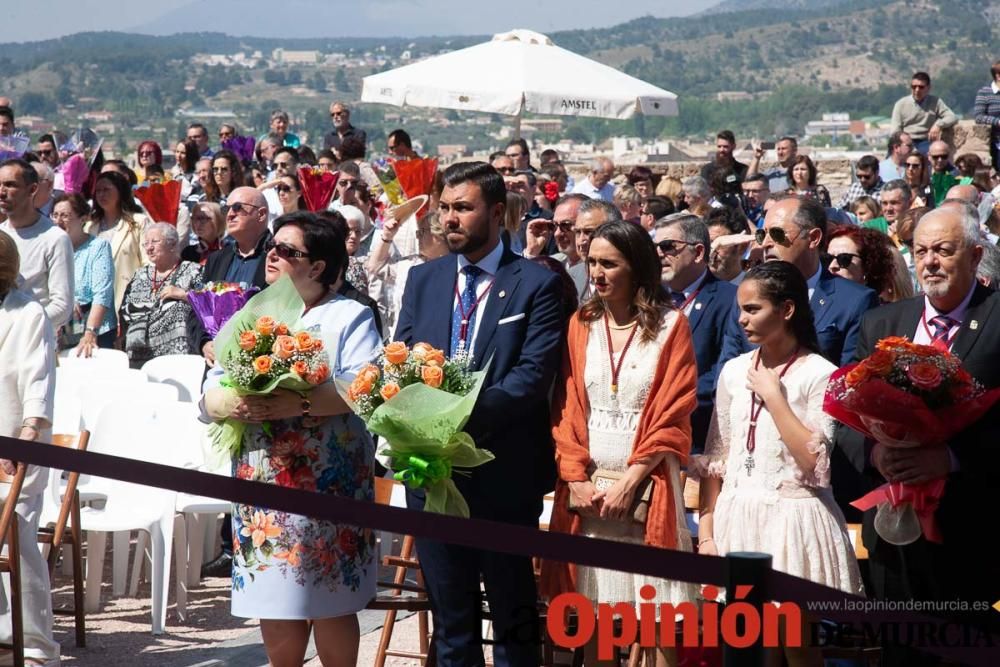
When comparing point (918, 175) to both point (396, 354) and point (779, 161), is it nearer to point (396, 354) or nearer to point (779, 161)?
point (779, 161)

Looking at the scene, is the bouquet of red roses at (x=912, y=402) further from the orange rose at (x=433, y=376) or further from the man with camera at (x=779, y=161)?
the man with camera at (x=779, y=161)

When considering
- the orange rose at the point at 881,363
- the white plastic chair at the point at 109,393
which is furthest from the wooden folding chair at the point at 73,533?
the orange rose at the point at 881,363

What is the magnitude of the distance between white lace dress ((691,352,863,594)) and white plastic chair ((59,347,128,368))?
4.86 m

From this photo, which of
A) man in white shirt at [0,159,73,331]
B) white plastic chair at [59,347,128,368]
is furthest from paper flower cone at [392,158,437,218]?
man in white shirt at [0,159,73,331]

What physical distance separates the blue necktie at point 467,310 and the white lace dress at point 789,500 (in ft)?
3.33

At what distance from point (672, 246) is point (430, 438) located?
7.21 feet

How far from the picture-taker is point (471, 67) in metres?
15.3

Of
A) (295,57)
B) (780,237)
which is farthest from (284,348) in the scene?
(295,57)

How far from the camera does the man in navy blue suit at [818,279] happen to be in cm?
599

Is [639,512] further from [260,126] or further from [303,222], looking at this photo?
[260,126]

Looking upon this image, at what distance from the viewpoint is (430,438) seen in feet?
15.5

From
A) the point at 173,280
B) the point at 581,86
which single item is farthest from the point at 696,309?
the point at 581,86

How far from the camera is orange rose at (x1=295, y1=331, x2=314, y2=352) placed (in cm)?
504

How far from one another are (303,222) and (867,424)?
233 cm
